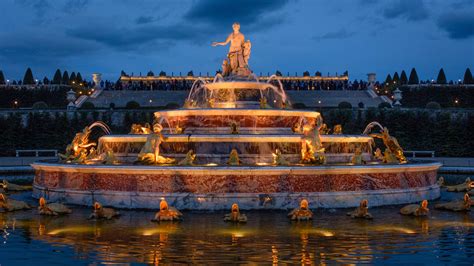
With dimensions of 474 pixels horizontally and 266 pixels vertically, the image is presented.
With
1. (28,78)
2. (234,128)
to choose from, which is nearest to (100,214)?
(234,128)

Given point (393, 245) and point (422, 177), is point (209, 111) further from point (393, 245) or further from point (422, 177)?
point (393, 245)

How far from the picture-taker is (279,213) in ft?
55.7

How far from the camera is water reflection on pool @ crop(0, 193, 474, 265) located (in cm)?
1137

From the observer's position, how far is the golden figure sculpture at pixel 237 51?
1133 inches

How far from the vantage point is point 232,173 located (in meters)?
17.6

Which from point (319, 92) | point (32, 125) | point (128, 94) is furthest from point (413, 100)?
point (32, 125)

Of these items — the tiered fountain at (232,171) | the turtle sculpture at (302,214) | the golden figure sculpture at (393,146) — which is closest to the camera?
the turtle sculpture at (302,214)

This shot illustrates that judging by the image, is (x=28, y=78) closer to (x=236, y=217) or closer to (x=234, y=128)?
(x=234, y=128)

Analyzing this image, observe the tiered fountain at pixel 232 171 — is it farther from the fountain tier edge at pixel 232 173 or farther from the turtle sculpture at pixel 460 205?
the turtle sculpture at pixel 460 205

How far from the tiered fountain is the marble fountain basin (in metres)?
0.03

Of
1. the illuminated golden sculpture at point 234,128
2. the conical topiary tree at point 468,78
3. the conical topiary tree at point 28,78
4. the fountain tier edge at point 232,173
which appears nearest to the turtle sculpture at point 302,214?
the fountain tier edge at point 232,173

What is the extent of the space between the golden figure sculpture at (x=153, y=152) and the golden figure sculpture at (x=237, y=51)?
9.83m

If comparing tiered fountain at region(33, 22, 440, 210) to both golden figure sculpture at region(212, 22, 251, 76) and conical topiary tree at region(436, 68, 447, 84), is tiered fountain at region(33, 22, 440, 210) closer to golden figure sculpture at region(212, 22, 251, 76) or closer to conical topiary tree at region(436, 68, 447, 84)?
golden figure sculpture at region(212, 22, 251, 76)

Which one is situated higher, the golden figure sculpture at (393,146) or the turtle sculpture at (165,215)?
the golden figure sculpture at (393,146)
